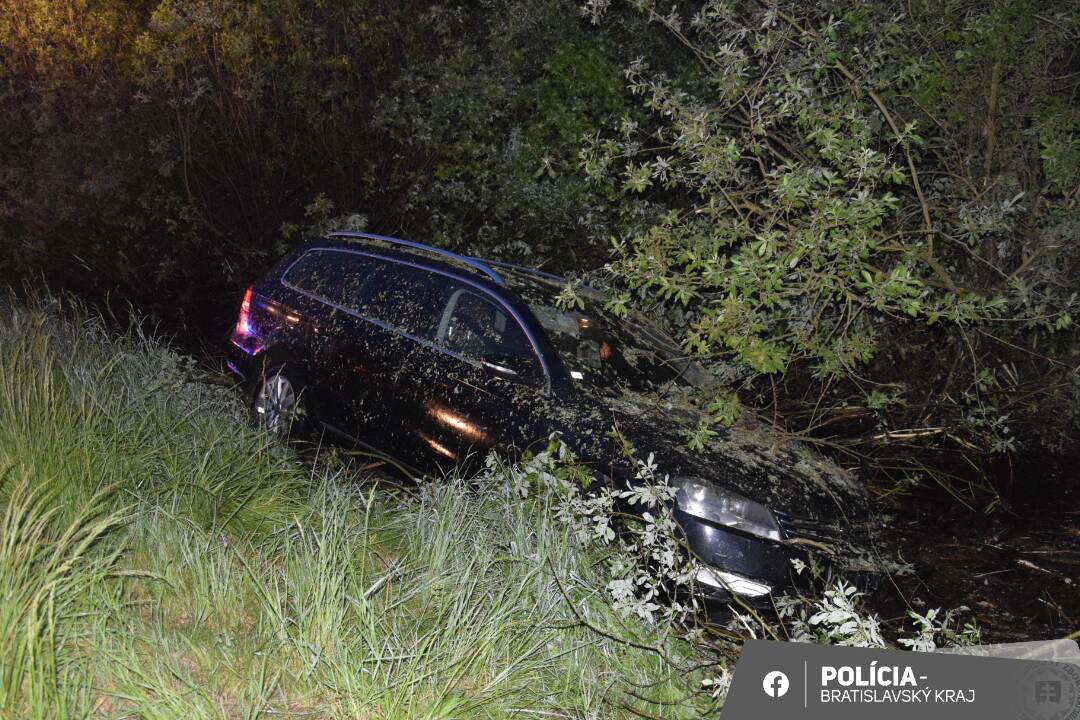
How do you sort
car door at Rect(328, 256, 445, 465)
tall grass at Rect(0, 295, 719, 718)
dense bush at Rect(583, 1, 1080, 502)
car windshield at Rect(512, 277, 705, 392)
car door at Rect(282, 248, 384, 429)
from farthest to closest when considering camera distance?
car door at Rect(282, 248, 384, 429)
car door at Rect(328, 256, 445, 465)
car windshield at Rect(512, 277, 705, 392)
dense bush at Rect(583, 1, 1080, 502)
tall grass at Rect(0, 295, 719, 718)

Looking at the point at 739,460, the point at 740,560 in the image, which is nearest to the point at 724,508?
the point at 740,560

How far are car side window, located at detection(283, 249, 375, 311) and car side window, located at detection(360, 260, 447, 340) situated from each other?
0.12 m

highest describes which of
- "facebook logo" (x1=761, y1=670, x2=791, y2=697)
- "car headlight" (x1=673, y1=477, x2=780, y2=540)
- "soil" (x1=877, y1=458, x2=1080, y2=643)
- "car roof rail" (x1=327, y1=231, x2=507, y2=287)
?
"car roof rail" (x1=327, y1=231, x2=507, y2=287)

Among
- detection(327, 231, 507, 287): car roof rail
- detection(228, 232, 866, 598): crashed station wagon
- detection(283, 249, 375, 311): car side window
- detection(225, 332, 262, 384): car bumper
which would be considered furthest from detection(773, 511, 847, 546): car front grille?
detection(225, 332, 262, 384): car bumper

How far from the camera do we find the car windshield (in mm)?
6168

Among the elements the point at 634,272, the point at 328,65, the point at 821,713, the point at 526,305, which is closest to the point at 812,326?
the point at 634,272

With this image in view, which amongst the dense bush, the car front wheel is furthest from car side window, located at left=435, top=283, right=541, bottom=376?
the car front wheel

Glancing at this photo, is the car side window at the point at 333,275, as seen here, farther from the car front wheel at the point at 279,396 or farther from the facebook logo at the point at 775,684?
the facebook logo at the point at 775,684

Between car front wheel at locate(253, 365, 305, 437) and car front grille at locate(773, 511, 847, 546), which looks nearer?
car front grille at locate(773, 511, 847, 546)

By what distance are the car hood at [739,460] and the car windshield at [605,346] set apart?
0.24m

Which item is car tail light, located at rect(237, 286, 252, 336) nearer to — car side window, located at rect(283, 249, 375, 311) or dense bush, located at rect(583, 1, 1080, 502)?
car side window, located at rect(283, 249, 375, 311)

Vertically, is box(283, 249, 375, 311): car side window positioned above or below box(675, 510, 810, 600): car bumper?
above

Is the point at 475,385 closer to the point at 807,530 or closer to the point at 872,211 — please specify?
the point at 807,530

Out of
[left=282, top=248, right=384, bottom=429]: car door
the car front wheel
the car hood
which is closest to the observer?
the car hood
